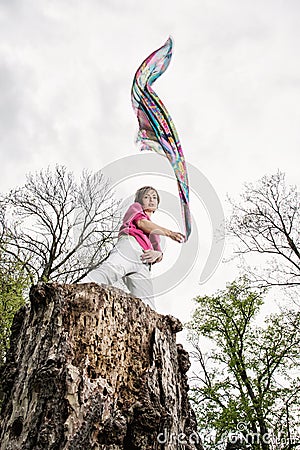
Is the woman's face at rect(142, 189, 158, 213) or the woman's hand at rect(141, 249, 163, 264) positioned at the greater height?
the woman's face at rect(142, 189, 158, 213)

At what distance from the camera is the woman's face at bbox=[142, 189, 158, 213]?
13.5ft

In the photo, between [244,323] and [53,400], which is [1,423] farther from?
[244,323]

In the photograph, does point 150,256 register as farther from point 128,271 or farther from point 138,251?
point 128,271

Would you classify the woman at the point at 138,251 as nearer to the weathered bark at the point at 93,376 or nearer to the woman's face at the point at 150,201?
the woman's face at the point at 150,201

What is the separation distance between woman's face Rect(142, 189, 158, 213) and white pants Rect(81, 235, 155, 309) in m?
0.47

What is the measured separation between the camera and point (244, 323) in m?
13.1

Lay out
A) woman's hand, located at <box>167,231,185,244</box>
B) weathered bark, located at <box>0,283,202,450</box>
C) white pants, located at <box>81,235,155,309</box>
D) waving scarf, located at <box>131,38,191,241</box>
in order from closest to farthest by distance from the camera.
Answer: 1. weathered bark, located at <box>0,283,202,450</box>
2. white pants, located at <box>81,235,155,309</box>
3. woman's hand, located at <box>167,231,185,244</box>
4. waving scarf, located at <box>131,38,191,241</box>

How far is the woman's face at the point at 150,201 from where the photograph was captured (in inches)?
162

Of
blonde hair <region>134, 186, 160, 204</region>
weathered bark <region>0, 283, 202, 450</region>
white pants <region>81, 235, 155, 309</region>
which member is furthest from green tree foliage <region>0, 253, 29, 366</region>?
weathered bark <region>0, 283, 202, 450</region>

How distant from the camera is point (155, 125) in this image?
455cm

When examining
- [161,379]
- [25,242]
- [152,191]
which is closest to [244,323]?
[25,242]

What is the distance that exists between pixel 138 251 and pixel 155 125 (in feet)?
5.26

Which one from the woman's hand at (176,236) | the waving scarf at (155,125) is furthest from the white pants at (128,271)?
the waving scarf at (155,125)

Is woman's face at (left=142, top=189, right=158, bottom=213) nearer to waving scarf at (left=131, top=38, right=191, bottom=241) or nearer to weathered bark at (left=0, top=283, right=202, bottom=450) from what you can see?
waving scarf at (left=131, top=38, right=191, bottom=241)
